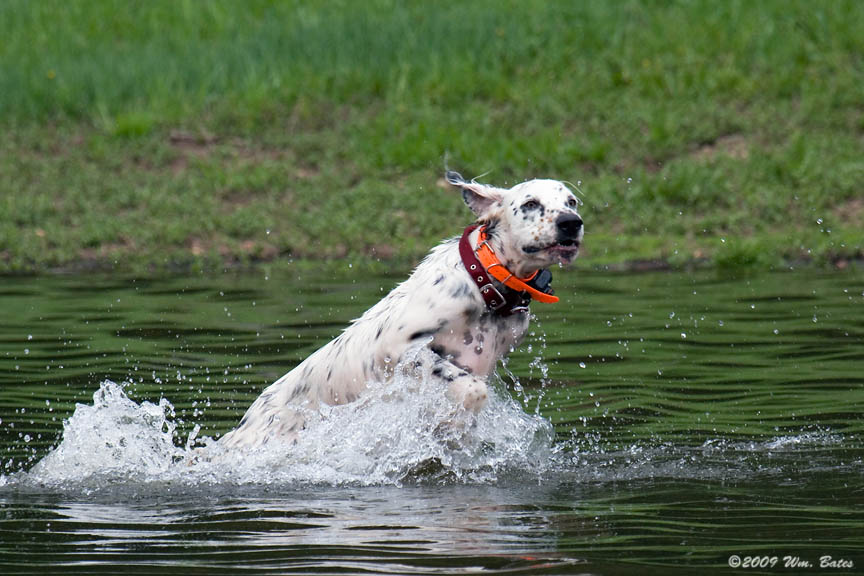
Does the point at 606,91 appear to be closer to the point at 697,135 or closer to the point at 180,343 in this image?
the point at 697,135

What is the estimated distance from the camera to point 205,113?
20.0 meters

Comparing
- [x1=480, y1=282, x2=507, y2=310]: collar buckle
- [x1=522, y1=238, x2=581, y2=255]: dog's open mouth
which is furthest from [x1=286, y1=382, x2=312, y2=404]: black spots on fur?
[x1=522, y1=238, x2=581, y2=255]: dog's open mouth

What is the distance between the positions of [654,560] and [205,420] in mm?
3811

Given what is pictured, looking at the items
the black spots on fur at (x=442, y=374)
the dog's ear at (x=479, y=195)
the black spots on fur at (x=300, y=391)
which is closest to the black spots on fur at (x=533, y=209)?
the dog's ear at (x=479, y=195)

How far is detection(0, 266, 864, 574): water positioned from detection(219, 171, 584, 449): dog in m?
0.13

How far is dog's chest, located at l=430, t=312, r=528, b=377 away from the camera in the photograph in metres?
6.45

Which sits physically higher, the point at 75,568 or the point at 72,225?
the point at 72,225

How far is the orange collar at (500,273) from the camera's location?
252 inches

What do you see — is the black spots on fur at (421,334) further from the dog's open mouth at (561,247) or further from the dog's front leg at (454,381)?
the dog's open mouth at (561,247)

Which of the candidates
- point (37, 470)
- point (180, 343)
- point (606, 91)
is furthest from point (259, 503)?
point (606, 91)

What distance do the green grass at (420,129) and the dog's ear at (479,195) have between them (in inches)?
326

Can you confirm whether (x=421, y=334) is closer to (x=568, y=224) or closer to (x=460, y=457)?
(x=460, y=457)

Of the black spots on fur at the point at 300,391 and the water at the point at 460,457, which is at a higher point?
the black spots on fur at the point at 300,391

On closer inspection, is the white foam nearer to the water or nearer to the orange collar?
the water
